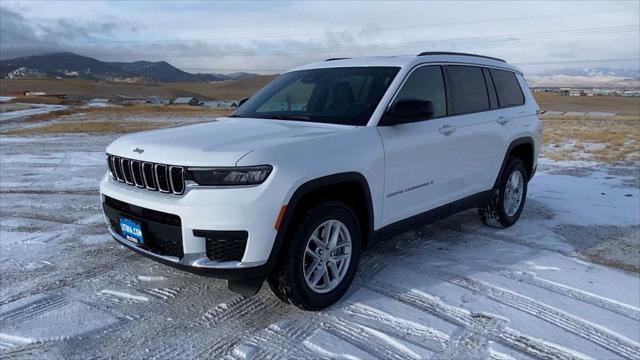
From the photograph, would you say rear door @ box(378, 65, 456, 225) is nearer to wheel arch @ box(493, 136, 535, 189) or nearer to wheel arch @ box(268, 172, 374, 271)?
wheel arch @ box(268, 172, 374, 271)

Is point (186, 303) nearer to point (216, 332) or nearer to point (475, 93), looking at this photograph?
point (216, 332)

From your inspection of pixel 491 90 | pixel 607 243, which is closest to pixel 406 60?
pixel 491 90

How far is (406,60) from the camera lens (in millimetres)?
4426

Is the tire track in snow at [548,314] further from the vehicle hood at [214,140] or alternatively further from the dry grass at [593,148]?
the dry grass at [593,148]

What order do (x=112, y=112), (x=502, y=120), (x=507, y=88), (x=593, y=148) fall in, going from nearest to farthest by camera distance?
(x=502, y=120) < (x=507, y=88) < (x=593, y=148) < (x=112, y=112)

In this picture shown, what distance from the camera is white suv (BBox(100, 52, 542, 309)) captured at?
3.11 meters

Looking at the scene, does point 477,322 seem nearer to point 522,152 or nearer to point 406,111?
point 406,111

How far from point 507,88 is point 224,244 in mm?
4207

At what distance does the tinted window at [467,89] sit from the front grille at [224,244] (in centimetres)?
268

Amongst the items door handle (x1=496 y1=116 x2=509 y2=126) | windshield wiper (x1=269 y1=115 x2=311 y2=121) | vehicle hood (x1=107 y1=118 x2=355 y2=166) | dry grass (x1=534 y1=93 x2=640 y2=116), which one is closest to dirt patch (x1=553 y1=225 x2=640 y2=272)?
door handle (x1=496 y1=116 x2=509 y2=126)

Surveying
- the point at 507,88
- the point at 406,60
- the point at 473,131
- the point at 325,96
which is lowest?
the point at 473,131

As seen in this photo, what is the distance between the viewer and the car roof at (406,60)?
4.45m

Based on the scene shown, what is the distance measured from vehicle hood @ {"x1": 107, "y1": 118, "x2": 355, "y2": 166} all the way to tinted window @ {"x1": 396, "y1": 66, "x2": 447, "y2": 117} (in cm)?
82

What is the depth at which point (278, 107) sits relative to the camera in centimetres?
463
